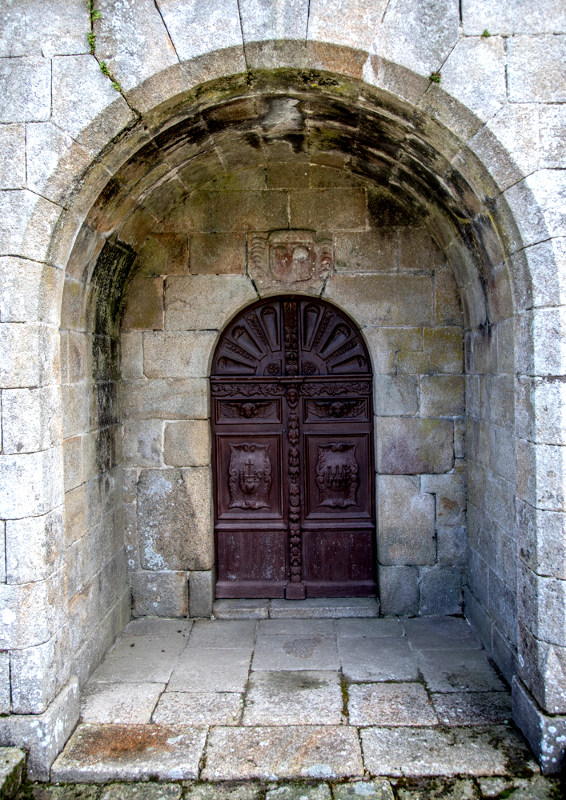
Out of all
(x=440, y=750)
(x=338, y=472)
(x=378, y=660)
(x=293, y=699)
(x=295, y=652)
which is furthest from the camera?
(x=338, y=472)

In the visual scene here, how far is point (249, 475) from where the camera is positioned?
4.23m

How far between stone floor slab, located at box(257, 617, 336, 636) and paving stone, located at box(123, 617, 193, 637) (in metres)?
0.48

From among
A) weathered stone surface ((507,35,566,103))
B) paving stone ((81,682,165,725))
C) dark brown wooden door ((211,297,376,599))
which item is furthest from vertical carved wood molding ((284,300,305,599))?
weathered stone surface ((507,35,566,103))

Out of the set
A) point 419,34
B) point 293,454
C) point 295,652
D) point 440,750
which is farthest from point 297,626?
point 419,34

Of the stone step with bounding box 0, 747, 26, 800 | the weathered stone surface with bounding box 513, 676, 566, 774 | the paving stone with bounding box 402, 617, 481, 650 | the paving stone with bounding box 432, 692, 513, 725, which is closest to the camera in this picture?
the stone step with bounding box 0, 747, 26, 800

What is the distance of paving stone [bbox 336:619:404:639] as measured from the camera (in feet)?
12.8

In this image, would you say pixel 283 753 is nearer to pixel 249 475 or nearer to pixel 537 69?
pixel 249 475

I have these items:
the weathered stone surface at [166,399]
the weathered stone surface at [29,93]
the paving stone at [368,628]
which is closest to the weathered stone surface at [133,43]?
the weathered stone surface at [29,93]

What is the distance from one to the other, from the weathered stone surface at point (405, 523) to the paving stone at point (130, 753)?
1.70 m

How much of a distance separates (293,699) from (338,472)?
1505 mm

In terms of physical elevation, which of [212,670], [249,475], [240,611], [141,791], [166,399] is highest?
[166,399]

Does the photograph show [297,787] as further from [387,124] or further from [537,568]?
[387,124]

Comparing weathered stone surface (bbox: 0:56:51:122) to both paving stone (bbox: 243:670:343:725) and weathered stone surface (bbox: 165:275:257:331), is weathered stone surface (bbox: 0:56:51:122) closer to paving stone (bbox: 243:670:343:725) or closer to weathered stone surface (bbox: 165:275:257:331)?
weathered stone surface (bbox: 165:275:257:331)

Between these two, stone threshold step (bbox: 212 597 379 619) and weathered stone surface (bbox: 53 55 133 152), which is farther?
stone threshold step (bbox: 212 597 379 619)
